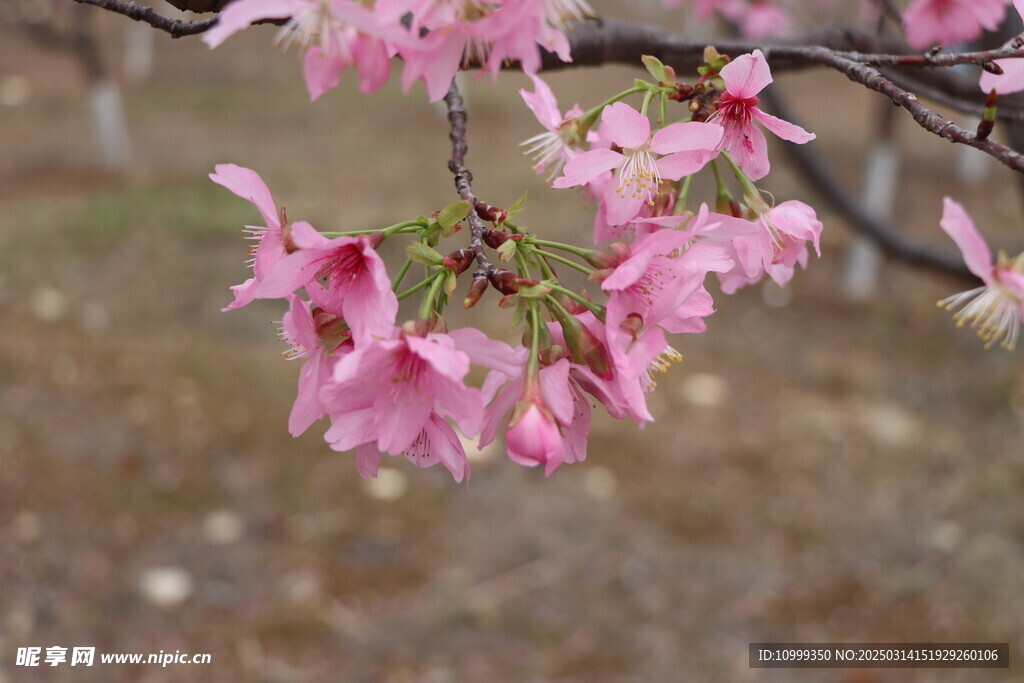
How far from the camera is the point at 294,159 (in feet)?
25.5

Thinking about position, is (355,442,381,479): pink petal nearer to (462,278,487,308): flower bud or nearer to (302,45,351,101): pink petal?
(462,278,487,308): flower bud

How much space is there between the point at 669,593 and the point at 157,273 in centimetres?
388

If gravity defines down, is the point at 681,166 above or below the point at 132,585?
above

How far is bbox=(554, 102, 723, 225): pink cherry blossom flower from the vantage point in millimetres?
778

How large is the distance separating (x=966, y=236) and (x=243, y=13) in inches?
23.0

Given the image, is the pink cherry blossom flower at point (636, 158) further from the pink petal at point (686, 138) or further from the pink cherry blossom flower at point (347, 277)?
the pink cherry blossom flower at point (347, 277)

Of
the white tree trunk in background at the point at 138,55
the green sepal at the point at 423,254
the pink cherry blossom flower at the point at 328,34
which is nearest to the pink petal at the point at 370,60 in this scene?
the pink cherry blossom flower at the point at 328,34

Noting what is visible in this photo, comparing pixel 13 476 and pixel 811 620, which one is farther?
pixel 13 476

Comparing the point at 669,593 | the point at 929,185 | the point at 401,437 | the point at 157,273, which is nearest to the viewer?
the point at 401,437

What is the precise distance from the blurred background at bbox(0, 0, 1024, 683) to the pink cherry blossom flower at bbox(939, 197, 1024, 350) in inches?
33.1

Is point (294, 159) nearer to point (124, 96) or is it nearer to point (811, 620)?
point (124, 96)

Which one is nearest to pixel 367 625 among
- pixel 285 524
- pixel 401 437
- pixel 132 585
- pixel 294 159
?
pixel 285 524

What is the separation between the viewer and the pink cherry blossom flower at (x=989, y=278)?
2.19 feet

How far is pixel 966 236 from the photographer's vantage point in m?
0.67
